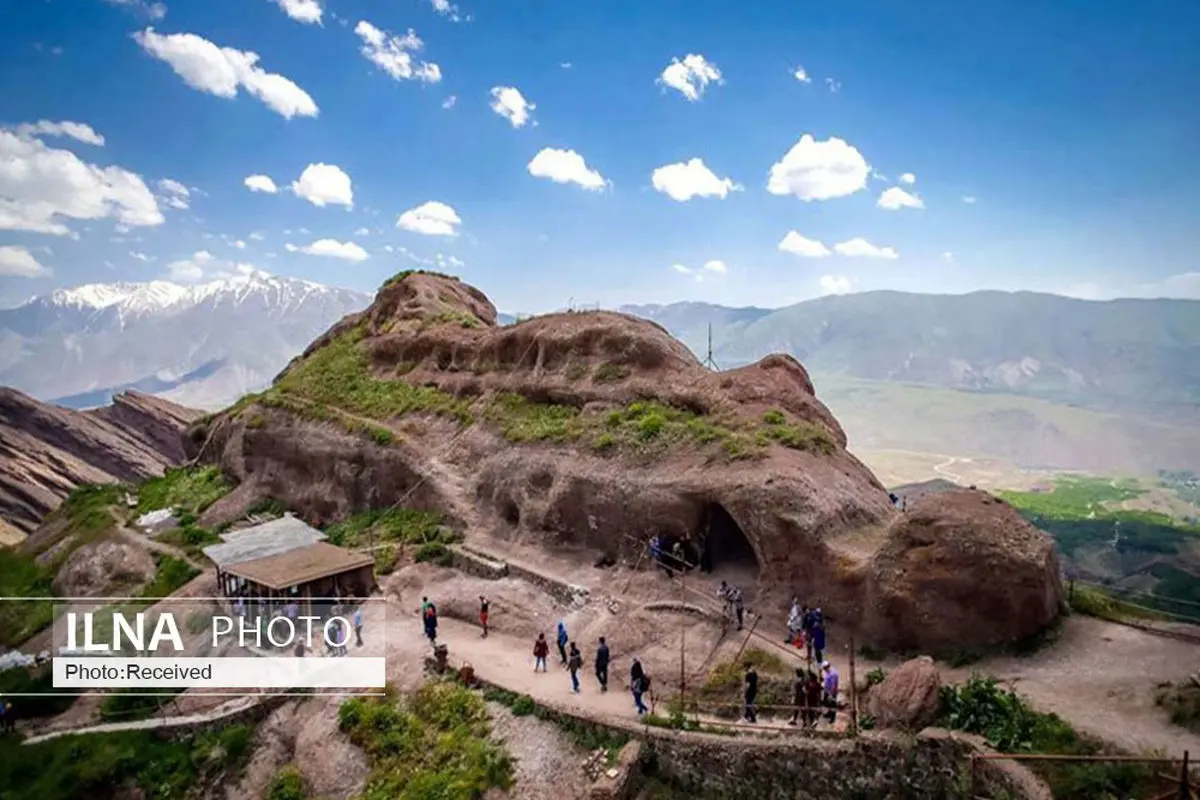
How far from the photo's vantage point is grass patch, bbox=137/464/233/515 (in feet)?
154

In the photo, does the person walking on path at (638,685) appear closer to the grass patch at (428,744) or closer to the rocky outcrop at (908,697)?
the grass patch at (428,744)

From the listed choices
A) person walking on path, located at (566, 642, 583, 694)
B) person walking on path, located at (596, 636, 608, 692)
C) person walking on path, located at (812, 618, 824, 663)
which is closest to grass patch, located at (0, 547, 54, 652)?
person walking on path, located at (566, 642, 583, 694)

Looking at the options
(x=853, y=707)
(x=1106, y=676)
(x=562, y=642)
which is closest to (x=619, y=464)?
(x=562, y=642)

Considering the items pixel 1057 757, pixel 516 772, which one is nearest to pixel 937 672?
pixel 1057 757

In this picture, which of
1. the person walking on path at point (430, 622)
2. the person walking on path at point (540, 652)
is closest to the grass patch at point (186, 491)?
the person walking on path at point (430, 622)

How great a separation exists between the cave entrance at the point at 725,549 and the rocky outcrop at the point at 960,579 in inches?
205

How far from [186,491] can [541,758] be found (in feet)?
121

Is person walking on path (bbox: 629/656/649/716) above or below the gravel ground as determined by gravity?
above

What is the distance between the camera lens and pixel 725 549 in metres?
28.8

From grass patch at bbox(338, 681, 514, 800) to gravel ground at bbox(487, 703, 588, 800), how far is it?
349 millimetres

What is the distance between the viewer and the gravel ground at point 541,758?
67.1 ft

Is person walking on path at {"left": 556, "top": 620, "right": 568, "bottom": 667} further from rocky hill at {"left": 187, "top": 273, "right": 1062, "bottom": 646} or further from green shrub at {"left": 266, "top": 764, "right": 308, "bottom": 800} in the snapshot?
green shrub at {"left": 266, "top": 764, "right": 308, "bottom": 800}

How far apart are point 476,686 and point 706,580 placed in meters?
8.33

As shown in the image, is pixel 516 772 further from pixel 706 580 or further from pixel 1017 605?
pixel 1017 605
